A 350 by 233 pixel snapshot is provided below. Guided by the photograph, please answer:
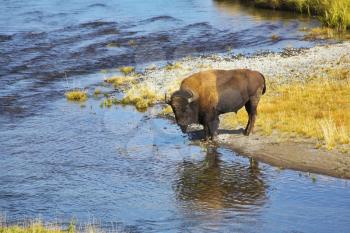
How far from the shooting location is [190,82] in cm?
1834

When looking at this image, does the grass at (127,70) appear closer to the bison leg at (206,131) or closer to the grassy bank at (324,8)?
the bison leg at (206,131)

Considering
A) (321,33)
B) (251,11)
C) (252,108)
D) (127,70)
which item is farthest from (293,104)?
(251,11)

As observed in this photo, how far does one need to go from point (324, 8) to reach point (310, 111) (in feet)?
70.0

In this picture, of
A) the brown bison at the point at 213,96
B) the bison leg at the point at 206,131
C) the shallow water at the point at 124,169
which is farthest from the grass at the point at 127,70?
the brown bison at the point at 213,96

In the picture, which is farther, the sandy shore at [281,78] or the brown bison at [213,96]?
the brown bison at [213,96]

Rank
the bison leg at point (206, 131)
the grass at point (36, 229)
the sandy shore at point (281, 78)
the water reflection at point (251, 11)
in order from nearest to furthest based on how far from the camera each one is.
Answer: the grass at point (36, 229)
the sandy shore at point (281, 78)
the bison leg at point (206, 131)
the water reflection at point (251, 11)

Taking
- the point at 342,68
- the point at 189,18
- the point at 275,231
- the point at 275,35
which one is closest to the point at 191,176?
the point at 275,231

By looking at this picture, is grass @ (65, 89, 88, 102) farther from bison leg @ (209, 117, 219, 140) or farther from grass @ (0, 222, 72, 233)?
grass @ (0, 222, 72, 233)

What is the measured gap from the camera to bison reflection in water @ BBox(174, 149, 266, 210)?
14.9m

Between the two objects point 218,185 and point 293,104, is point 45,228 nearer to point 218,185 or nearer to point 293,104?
point 218,185

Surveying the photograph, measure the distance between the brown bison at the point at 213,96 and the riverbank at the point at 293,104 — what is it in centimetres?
85

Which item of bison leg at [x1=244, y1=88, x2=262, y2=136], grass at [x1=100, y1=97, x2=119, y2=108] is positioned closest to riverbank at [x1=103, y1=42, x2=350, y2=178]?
bison leg at [x1=244, y1=88, x2=262, y2=136]

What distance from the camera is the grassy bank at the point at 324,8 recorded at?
121 feet

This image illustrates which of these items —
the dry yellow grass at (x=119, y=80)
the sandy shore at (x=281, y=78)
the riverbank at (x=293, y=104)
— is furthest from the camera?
the dry yellow grass at (x=119, y=80)
